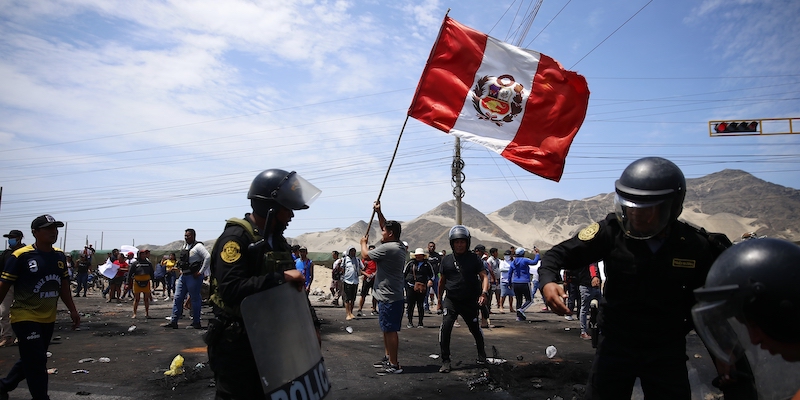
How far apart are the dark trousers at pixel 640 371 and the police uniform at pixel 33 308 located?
460 cm

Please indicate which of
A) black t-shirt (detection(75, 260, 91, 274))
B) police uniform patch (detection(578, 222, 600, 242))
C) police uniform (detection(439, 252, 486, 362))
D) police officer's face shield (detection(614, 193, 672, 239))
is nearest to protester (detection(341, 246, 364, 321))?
police uniform (detection(439, 252, 486, 362))

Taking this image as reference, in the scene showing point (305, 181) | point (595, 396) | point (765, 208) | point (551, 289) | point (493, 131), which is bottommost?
point (595, 396)

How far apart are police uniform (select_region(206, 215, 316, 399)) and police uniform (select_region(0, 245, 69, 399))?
273 centimetres

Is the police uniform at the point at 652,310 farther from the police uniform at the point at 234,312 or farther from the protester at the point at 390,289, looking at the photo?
the protester at the point at 390,289

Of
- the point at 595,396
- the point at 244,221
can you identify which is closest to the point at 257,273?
the point at 244,221

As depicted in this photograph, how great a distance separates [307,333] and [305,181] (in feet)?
3.22

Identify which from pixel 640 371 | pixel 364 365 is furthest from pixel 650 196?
pixel 364 365

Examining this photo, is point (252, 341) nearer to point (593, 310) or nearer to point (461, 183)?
point (593, 310)

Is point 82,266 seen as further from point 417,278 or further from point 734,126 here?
point 734,126

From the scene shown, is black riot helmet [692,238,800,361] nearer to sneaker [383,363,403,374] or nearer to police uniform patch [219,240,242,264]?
→ police uniform patch [219,240,242,264]

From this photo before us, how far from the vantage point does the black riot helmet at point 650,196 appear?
9.80ft

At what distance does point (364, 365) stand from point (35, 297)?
165 inches

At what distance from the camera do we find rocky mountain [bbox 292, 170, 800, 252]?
77750mm

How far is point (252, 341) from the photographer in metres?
2.74
